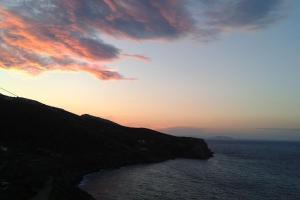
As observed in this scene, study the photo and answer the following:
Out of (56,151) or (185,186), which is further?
(56,151)

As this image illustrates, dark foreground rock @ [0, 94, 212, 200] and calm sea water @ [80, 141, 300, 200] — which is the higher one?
dark foreground rock @ [0, 94, 212, 200]

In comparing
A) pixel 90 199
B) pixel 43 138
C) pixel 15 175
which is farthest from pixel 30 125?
pixel 90 199

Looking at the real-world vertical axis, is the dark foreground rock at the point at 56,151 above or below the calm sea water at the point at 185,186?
above

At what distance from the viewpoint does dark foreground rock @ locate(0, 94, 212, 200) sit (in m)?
56.9

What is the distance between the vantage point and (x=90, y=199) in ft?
186

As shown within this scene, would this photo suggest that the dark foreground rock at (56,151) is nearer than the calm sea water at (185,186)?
Yes

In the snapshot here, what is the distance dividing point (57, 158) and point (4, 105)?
53.8m

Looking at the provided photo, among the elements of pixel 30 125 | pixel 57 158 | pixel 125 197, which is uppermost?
pixel 30 125

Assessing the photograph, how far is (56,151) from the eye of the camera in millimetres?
106188

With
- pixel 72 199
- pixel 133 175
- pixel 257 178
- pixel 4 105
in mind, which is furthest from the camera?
pixel 4 105

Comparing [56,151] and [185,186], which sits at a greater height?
[56,151]

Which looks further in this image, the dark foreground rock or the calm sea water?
the calm sea water

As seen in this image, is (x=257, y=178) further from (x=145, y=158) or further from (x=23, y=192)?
(x=23, y=192)

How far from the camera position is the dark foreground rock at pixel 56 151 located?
56.9 metres
